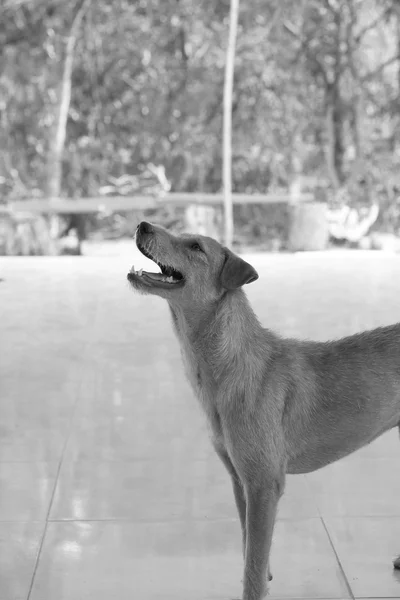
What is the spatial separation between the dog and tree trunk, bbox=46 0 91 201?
12.4 m

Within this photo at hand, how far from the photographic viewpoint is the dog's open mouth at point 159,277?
2.37m

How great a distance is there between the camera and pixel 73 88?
16.0 m

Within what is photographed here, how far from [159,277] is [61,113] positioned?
12659 millimetres

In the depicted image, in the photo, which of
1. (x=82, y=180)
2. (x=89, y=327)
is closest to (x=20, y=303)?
(x=89, y=327)

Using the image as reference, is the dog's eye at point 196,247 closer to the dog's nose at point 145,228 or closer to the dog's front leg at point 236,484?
the dog's nose at point 145,228

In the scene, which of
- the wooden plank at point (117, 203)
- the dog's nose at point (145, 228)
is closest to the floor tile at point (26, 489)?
the dog's nose at point (145, 228)

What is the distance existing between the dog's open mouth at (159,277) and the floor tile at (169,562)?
0.89 metres

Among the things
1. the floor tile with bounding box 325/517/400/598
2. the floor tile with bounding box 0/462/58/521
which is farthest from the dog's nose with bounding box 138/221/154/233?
the floor tile with bounding box 0/462/58/521

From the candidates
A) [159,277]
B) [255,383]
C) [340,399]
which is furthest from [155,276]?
[340,399]

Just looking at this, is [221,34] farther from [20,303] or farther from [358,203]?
[20,303]

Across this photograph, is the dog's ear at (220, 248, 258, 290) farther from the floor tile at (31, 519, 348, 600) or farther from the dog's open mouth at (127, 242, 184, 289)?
the floor tile at (31, 519, 348, 600)

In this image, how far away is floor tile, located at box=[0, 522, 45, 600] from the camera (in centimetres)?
264

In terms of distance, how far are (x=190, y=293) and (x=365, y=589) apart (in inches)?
39.2

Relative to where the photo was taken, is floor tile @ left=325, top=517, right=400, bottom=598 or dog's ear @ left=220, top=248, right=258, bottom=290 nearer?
dog's ear @ left=220, top=248, right=258, bottom=290
